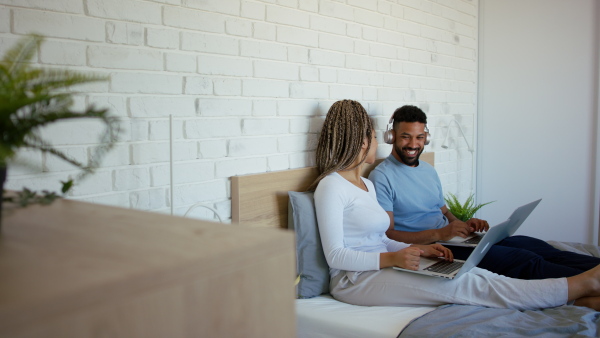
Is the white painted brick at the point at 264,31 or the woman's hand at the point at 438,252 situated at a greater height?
the white painted brick at the point at 264,31

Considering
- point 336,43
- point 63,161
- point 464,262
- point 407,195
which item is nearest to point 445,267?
point 464,262

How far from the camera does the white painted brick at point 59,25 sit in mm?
1568

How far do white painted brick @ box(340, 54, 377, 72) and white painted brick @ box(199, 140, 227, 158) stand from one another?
941 millimetres

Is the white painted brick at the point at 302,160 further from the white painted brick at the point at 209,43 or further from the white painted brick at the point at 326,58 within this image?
the white painted brick at the point at 209,43

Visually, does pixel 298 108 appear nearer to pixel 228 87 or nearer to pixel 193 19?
pixel 228 87

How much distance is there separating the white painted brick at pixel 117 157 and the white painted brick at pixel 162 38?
0.37 m

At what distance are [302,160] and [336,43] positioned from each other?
643 millimetres

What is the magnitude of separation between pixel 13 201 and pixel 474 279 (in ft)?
5.78

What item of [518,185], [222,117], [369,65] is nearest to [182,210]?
[222,117]

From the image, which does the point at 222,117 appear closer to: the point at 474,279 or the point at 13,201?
the point at 474,279

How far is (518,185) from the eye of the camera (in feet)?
14.3

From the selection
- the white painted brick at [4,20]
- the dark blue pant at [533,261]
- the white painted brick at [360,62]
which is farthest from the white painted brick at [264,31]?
the dark blue pant at [533,261]

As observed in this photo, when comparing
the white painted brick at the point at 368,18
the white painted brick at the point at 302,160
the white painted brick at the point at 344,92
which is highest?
the white painted brick at the point at 368,18

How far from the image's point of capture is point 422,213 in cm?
296
